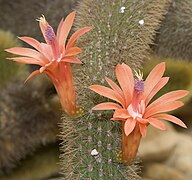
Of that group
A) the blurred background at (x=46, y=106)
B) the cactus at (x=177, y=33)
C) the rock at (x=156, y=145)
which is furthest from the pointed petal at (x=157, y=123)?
the rock at (x=156, y=145)

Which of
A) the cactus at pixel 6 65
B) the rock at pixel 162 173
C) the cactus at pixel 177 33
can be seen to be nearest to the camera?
the cactus at pixel 177 33

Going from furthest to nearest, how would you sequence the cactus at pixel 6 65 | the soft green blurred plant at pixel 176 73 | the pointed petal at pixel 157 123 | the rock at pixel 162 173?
1. the rock at pixel 162 173
2. the soft green blurred plant at pixel 176 73
3. the cactus at pixel 6 65
4. the pointed petal at pixel 157 123

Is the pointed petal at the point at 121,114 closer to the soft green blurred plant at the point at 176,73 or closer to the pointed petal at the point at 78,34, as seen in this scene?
the pointed petal at the point at 78,34

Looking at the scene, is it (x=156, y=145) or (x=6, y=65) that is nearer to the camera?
(x=6, y=65)

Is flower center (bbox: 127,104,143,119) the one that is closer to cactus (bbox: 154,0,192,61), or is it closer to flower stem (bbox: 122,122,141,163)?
flower stem (bbox: 122,122,141,163)

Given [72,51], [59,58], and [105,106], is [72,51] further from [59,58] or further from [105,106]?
[105,106]

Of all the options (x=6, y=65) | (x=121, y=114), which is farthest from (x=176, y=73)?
(x=121, y=114)

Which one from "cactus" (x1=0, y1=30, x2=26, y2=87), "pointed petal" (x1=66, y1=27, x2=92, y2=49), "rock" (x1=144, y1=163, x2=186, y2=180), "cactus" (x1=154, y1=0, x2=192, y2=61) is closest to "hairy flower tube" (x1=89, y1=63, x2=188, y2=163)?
"pointed petal" (x1=66, y1=27, x2=92, y2=49)
